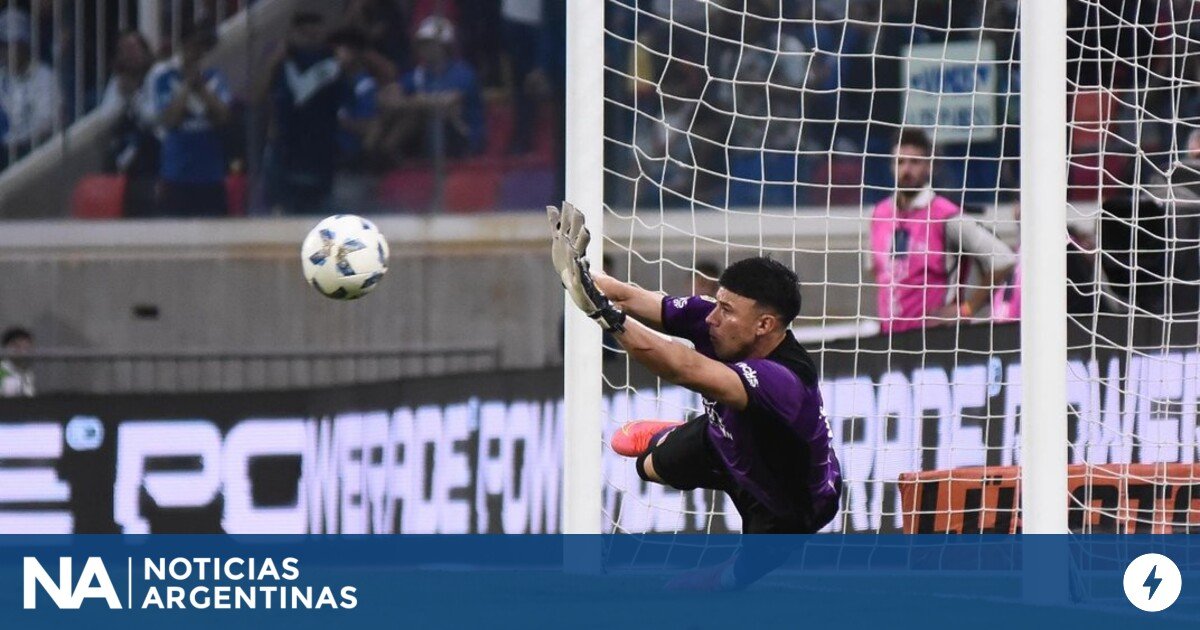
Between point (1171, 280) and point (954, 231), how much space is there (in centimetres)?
190

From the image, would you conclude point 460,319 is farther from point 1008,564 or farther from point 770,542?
point 770,542

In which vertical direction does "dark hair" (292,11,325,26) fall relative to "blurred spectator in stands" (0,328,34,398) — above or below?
above

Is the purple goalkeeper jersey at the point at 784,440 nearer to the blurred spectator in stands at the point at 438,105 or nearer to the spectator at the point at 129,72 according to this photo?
the blurred spectator in stands at the point at 438,105

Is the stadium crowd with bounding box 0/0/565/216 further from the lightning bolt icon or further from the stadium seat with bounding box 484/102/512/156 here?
the lightning bolt icon

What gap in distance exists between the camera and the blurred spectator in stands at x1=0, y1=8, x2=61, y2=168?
1414 centimetres

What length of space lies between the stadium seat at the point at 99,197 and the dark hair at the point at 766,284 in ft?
28.0

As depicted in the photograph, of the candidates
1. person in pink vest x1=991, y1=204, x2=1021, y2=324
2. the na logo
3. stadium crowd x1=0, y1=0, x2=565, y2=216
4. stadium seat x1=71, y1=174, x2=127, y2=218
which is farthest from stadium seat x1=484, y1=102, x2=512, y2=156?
the na logo

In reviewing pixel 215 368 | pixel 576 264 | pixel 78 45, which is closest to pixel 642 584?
pixel 576 264

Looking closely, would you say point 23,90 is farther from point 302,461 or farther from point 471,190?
point 302,461

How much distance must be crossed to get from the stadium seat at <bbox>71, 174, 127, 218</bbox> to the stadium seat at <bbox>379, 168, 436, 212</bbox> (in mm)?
1948

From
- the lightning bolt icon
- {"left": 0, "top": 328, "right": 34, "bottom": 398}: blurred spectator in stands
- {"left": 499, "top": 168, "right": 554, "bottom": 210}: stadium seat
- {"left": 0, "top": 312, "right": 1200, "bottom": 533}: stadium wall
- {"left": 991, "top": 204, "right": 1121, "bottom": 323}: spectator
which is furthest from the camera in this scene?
{"left": 499, "top": 168, "right": 554, "bottom": 210}: stadium seat

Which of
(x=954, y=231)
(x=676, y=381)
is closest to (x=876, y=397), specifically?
(x=954, y=231)

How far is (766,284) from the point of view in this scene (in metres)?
6.53

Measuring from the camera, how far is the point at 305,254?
24.6 feet
